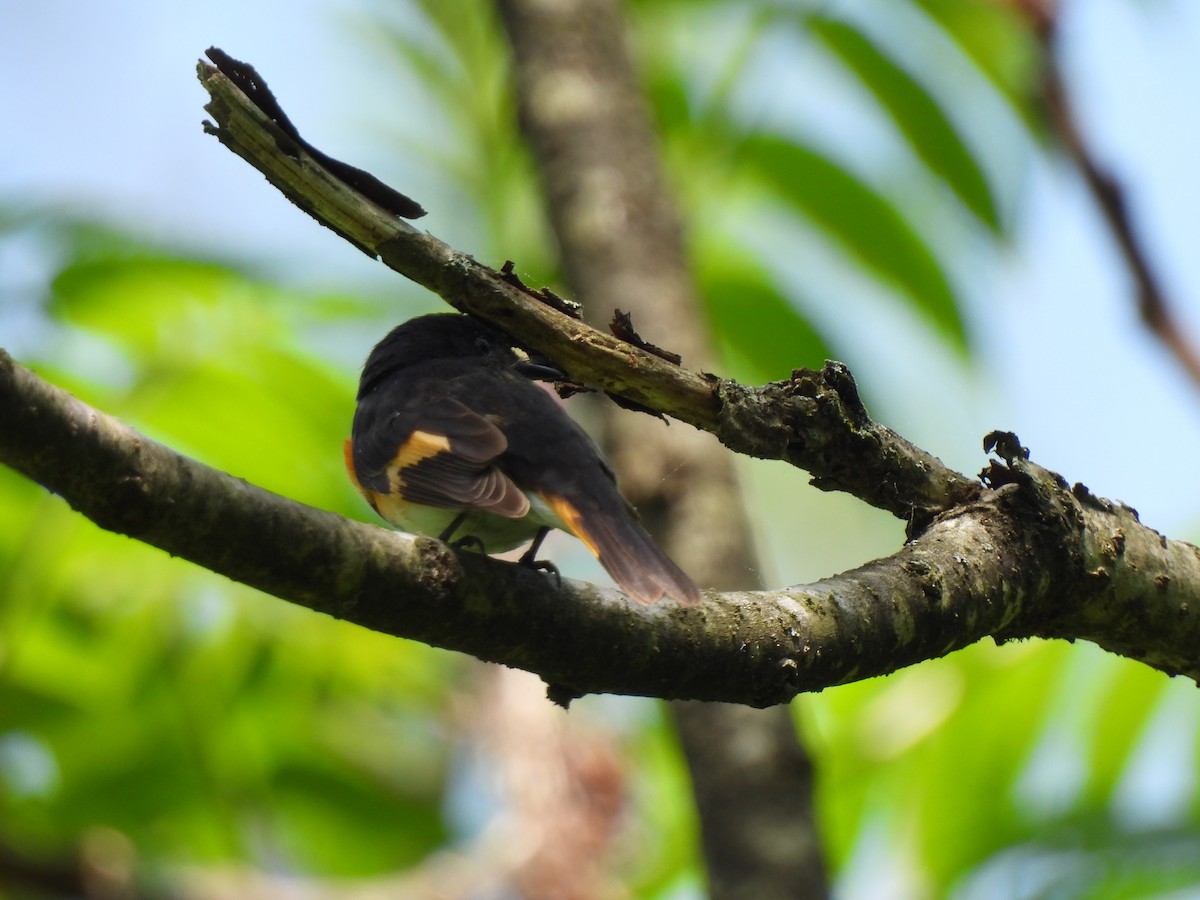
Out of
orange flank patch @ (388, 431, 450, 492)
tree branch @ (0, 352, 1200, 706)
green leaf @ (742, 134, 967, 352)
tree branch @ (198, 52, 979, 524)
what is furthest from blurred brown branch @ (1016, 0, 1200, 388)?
green leaf @ (742, 134, 967, 352)

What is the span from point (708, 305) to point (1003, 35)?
1.61 metres

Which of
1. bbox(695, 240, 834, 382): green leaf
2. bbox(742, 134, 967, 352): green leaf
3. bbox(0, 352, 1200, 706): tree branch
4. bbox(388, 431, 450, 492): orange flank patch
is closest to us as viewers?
bbox(0, 352, 1200, 706): tree branch

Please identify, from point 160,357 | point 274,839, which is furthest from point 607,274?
point 274,839

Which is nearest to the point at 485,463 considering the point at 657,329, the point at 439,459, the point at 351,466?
the point at 439,459

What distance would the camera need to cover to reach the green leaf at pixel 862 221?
16.2ft

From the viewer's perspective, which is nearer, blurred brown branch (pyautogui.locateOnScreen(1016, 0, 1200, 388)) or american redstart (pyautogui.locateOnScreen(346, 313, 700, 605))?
american redstart (pyautogui.locateOnScreen(346, 313, 700, 605))

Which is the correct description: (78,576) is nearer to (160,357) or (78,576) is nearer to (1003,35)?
(160,357)

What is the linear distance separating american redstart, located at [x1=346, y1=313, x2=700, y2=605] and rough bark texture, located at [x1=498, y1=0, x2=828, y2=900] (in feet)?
3.52

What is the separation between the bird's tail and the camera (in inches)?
74.0

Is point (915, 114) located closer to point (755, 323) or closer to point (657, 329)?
point (755, 323)

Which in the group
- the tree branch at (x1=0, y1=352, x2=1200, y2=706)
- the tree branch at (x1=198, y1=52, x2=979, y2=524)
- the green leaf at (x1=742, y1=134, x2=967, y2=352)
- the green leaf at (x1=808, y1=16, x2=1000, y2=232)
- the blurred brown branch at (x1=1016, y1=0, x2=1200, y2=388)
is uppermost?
the green leaf at (x1=808, y1=16, x2=1000, y2=232)

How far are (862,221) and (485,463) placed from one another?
3104mm

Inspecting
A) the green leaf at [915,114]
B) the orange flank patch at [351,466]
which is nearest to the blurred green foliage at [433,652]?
the green leaf at [915,114]

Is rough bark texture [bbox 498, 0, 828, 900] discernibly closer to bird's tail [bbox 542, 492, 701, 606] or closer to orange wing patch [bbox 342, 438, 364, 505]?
orange wing patch [bbox 342, 438, 364, 505]
